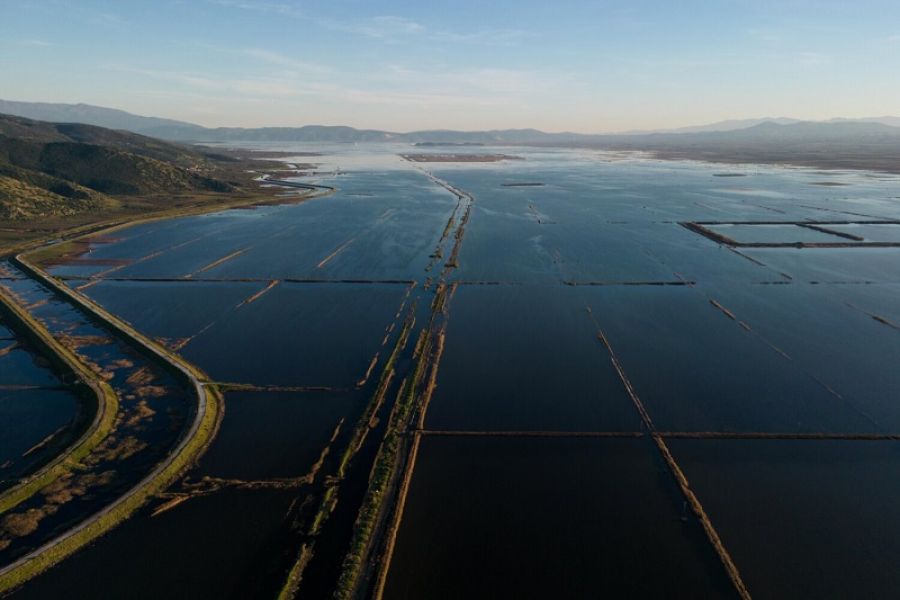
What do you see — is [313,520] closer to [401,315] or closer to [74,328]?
[401,315]

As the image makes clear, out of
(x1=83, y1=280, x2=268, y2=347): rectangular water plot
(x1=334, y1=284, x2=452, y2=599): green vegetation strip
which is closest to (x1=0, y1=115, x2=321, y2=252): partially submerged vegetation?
(x1=83, y1=280, x2=268, y2=347): rectangular water plot

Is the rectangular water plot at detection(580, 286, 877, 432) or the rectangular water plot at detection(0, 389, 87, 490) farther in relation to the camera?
the rectangular water plot at detection(580, 286, 877, 432)

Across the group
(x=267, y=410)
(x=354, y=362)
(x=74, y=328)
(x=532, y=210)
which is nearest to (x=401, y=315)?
(x=354, y=362)

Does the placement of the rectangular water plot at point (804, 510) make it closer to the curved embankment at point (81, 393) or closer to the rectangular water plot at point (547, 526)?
the rectangular water plot at point (547, 526)

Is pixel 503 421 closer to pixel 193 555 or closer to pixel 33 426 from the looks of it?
pixel 193 555

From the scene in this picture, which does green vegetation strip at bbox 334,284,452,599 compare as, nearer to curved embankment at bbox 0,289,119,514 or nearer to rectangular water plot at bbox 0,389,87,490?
curved embankment at bbox 0,289,119,514

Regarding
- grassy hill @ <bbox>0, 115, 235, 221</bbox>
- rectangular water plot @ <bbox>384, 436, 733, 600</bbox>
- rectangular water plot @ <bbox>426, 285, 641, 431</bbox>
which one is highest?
grassy hill @ <bbox>0, 115, 235, 221</bbox>

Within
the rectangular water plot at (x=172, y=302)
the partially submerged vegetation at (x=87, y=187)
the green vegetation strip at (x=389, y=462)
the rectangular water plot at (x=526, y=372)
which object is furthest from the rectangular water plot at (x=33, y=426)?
the partially submerged vegetation at (x=87, y=187)
